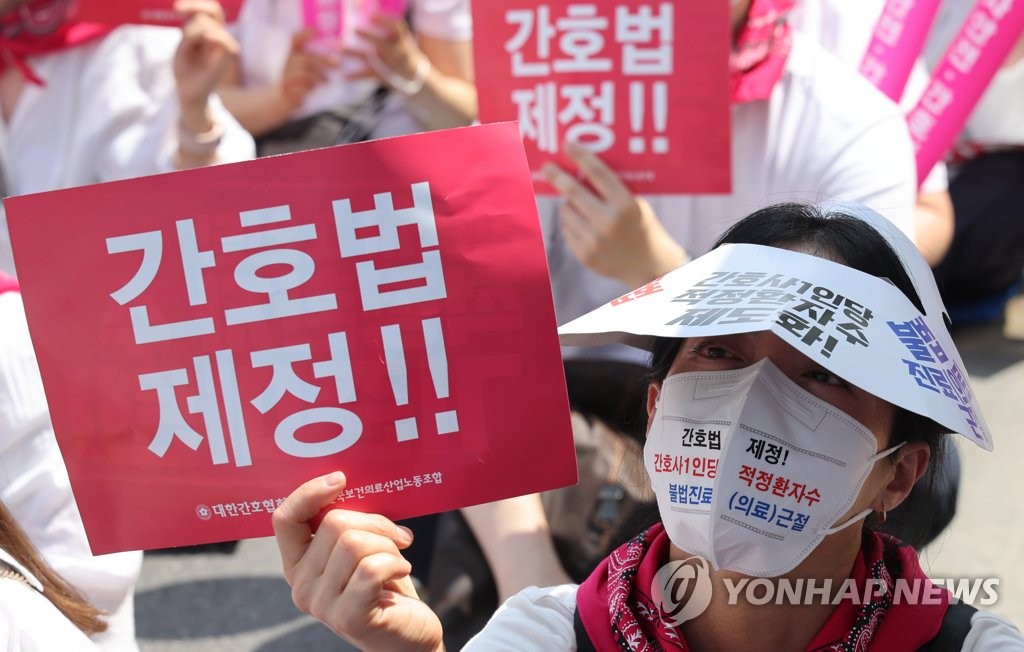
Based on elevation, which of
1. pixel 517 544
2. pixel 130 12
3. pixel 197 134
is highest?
pixel 130 12

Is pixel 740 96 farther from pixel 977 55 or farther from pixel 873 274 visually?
pixel 873 274

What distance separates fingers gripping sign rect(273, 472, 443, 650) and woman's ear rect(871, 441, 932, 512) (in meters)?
0.53

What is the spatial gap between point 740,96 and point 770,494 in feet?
4.52

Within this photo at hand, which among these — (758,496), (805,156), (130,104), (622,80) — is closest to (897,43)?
(805,156)

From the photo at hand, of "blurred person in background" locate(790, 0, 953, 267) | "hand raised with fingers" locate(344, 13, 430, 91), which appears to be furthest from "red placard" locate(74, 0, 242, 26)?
"blurred person in background" locate(790, 0, 953, 267)

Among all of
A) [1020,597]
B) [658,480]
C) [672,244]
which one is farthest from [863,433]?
[1020,597]

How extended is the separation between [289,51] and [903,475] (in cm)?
266

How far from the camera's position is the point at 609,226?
2359 millimetres

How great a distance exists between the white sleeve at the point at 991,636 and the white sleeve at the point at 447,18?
2.49 meters

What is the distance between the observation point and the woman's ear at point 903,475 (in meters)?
1.42

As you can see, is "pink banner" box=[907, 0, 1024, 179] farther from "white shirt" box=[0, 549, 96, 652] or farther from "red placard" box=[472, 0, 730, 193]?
"white shirt" box=[0, 549, 96, 652]

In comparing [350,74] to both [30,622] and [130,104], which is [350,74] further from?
[30,622]

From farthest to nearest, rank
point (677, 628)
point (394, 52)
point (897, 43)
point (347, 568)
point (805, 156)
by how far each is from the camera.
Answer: point (394, 52)
point (897, 43)
point (805, 156)
point (677, 628)
point (347, 568)

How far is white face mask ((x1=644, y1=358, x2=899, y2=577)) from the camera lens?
4.38 ft
